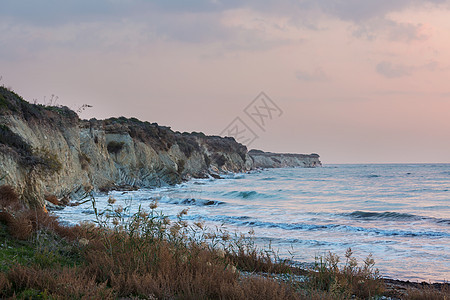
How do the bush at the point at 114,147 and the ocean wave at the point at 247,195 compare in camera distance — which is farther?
the bush at the point at 114,147

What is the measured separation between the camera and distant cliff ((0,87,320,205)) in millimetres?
14516

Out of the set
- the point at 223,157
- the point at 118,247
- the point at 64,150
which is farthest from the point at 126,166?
the point at 223,157

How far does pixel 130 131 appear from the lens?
4403 centimetres

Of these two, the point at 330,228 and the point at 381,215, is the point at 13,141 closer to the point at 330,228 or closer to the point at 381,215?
the point at 330,228

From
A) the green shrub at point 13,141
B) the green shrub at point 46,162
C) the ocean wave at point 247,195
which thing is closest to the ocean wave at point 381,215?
the ocean wave at point 247,195

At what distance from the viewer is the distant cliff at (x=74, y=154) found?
14.5 metres

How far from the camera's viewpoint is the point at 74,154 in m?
26.5

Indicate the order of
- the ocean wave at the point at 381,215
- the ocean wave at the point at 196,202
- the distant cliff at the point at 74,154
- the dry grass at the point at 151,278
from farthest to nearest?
the ocean wave at the point at 196,202 < the ocean wave at the point at 381,215 < the distant cliff at the point at 74,154 < the dry grass at the point at 151,278

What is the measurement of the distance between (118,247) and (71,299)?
2.19 m

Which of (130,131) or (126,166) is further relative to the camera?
(130,131)

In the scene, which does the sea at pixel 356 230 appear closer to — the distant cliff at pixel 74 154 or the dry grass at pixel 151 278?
the dry grass at pixel 151 278

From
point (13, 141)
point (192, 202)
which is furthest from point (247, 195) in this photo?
point (13, 141)

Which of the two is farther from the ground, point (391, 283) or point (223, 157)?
point (223, 157)

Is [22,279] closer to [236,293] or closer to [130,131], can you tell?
[236,293]
